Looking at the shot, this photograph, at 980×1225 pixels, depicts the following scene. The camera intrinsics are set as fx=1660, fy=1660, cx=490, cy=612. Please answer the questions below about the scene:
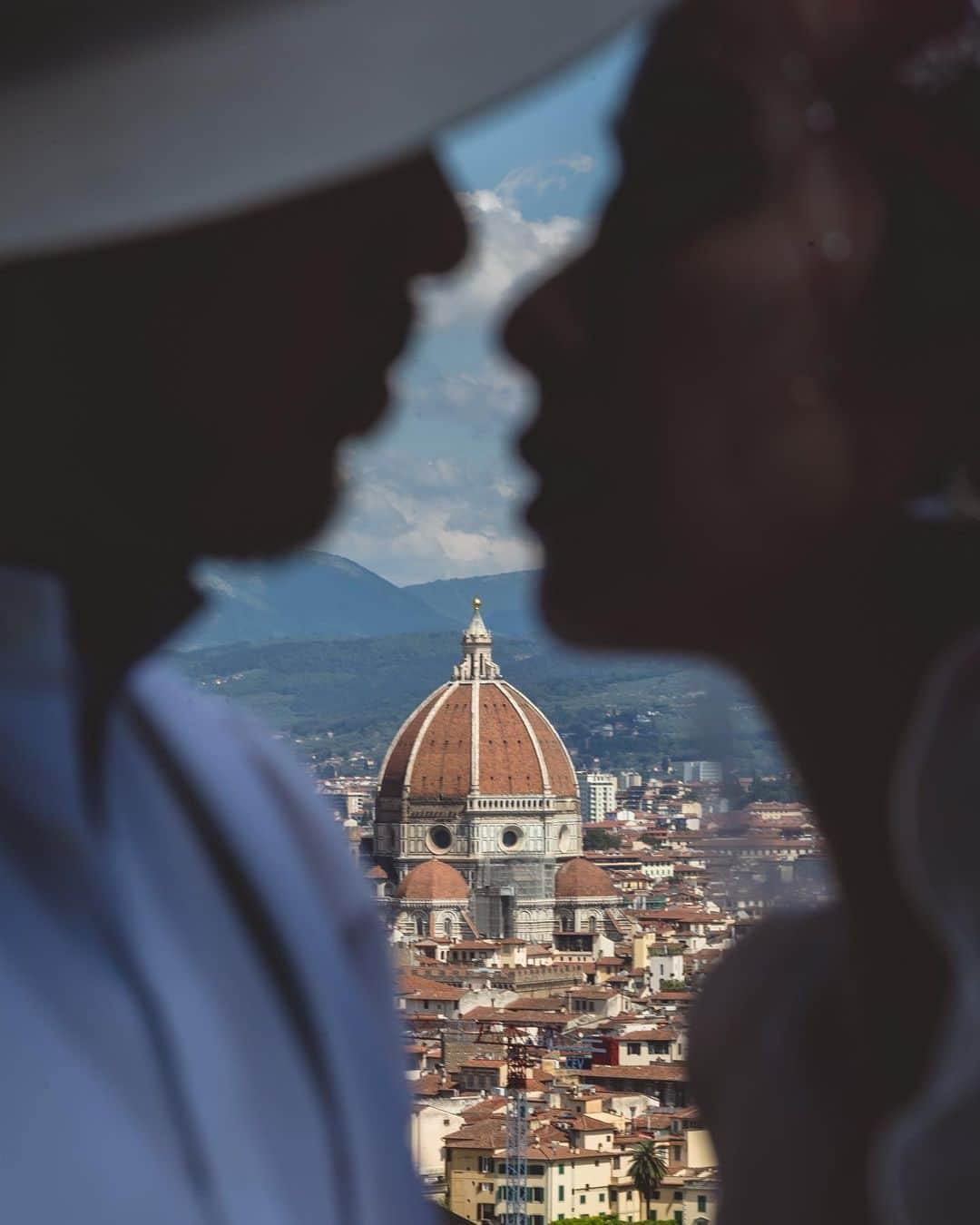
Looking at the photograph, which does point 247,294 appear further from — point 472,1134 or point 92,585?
point 472,1134

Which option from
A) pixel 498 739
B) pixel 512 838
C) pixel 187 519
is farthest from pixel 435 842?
pixel 512 838

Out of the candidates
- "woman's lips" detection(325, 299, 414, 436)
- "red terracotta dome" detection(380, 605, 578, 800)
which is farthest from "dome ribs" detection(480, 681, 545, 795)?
"woman's lips" detection(325, 299, 414, 436)

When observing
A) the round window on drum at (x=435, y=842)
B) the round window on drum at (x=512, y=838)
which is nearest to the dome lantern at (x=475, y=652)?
the round window on drum at (x=435, y=842)

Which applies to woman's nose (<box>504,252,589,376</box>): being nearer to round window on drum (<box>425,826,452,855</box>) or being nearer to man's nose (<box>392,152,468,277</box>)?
man's nose (<box>392,152,468,277</box>)

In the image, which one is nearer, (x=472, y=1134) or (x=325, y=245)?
(x=325, y=245)

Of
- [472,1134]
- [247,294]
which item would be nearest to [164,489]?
[247,294]

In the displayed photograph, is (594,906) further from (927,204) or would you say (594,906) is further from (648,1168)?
(927,204)
